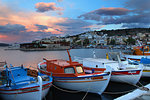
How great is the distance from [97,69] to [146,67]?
7.34 metres

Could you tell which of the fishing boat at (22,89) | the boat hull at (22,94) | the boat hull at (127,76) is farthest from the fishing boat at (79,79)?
the boat hull at (22,94)

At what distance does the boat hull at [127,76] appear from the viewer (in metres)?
14.8

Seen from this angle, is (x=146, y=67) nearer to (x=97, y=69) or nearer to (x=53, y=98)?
(x=97, y=69)

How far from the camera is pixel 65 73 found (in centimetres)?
1298

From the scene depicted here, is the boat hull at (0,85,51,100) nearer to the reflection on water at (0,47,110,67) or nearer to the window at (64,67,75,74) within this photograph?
the window at (64,67,75,74)

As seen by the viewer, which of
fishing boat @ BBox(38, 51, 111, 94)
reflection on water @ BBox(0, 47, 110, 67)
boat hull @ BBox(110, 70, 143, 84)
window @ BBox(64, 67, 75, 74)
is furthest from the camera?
reflection on water @ BBox(0, 47, 110, 67)

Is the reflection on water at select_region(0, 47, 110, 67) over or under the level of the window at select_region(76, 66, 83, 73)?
under

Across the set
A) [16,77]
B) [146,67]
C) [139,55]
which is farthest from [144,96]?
[139,55]

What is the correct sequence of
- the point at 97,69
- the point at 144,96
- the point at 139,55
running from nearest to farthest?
1. the point at 144,96
2. the point at 97,69
3. the point at 139,55

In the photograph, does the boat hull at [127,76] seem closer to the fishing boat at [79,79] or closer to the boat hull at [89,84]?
the fishing boat at [79,79]

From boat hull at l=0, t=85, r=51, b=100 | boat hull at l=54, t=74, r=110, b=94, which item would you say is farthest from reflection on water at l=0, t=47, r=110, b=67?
boat hull at l=0, t=85, r=51, b=100

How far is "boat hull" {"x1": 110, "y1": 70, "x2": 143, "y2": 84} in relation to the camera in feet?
48.5

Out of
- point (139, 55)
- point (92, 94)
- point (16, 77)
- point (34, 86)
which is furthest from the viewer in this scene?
point (139, 55)

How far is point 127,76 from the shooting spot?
14.9 metres
